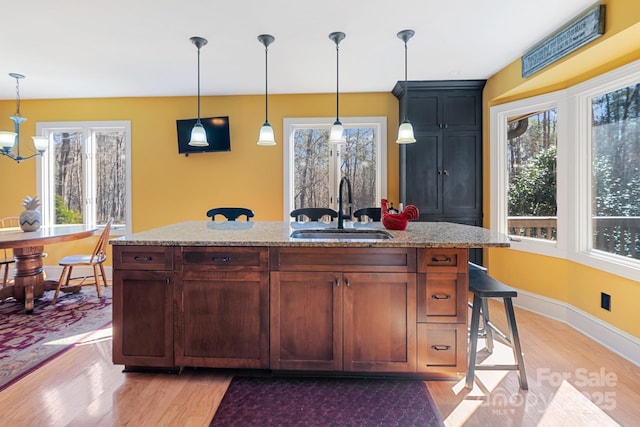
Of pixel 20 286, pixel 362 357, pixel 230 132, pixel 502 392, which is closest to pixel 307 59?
pixel 230 132

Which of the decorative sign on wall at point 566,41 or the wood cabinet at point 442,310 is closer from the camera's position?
the wood cabinet at point 442,310

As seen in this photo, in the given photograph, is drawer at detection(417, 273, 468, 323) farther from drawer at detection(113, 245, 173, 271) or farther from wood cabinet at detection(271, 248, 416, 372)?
drawer at detection(113, 245, 173, 271)

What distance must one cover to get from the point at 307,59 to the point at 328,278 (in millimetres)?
2296

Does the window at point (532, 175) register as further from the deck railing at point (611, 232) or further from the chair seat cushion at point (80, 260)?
the chair seat cushion at point (80, 260)

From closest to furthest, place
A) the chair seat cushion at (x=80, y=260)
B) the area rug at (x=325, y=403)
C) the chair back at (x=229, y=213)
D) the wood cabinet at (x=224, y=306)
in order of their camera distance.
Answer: the area rug at (x=325, y=403)
the wood cabinet at (x=224, y=306)
the chair back at (x=229, y=213)
the chair seat cushion at (x=80, y=260)

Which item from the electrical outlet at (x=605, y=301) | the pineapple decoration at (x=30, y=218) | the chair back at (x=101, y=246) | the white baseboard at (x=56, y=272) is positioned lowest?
the white baseboard at (x=56, y=272)

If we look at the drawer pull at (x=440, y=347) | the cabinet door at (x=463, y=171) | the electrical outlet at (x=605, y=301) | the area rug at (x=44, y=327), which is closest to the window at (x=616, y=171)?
the electrical outlet at (x=605, y=301)

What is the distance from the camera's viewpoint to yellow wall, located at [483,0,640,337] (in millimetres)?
2162

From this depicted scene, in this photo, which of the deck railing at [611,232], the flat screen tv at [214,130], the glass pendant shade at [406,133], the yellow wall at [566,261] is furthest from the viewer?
the flat screen tv at [214,130]

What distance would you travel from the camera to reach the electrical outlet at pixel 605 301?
2549 mm

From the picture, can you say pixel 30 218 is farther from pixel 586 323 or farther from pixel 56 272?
pixel 586 323

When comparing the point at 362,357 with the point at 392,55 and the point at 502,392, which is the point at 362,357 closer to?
the point at 502,392

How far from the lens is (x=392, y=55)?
3.12 m

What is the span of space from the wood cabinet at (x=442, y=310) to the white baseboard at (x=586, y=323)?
1.42 m
